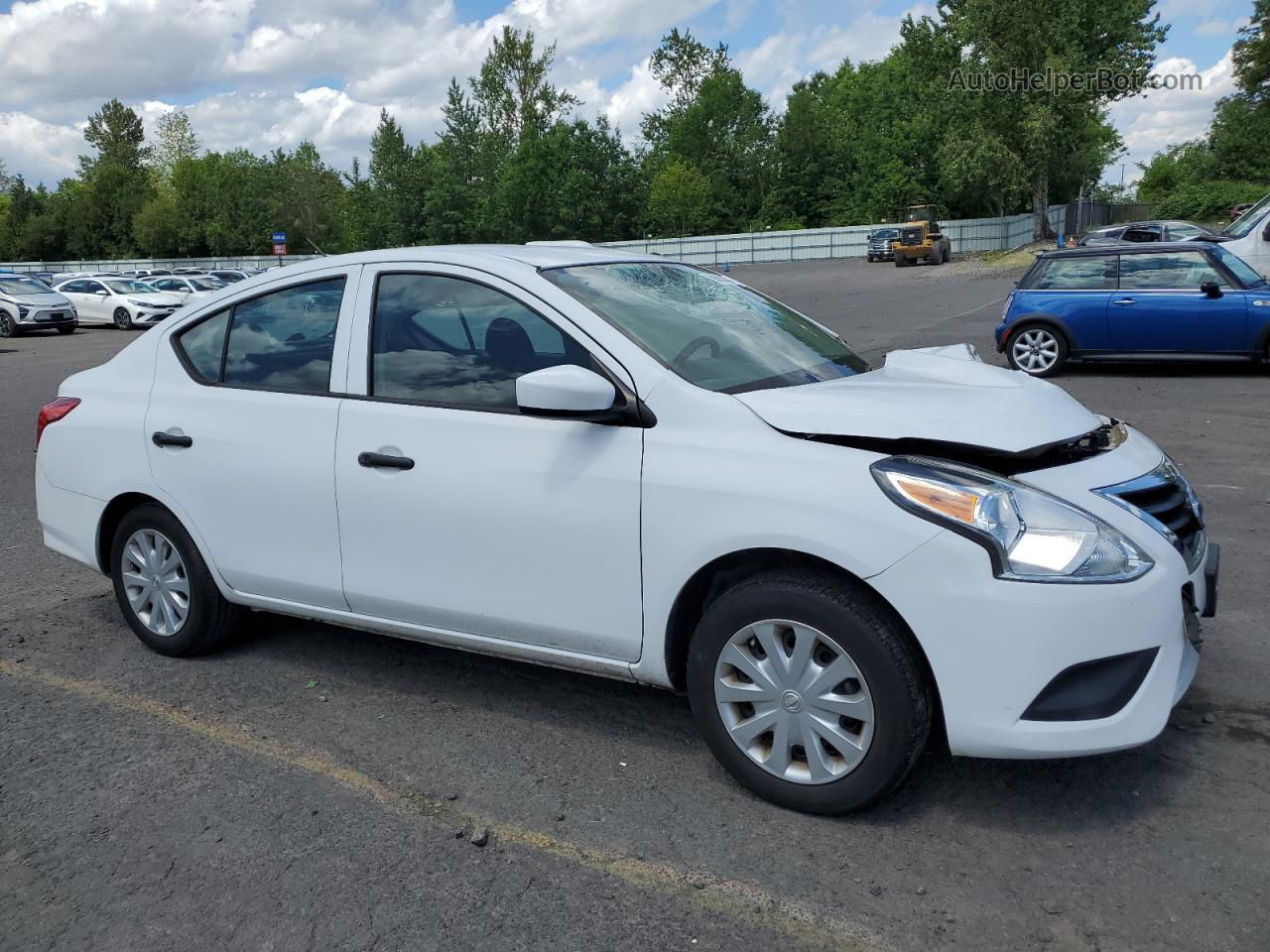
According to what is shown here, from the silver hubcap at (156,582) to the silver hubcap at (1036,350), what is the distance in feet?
36.1

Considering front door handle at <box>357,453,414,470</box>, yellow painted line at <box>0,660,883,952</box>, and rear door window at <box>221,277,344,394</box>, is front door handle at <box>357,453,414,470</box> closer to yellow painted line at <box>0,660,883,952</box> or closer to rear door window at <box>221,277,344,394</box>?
rear door window at <box>221,277,344,394</box>

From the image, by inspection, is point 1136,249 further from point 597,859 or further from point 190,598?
point 597,859

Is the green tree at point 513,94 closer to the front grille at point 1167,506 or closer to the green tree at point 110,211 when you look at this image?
the green tree at point 110,211

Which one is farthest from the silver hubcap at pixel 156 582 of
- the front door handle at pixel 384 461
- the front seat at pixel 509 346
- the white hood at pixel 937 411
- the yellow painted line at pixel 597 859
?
the white hood at pixel 937 411

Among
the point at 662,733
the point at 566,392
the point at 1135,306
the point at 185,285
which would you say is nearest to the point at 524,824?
the point at 662,733

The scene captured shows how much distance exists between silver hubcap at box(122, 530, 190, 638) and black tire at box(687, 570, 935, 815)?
2.45 metres

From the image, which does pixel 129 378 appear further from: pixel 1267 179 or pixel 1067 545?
pixel 1267 179

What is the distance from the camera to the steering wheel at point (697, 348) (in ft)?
11.9

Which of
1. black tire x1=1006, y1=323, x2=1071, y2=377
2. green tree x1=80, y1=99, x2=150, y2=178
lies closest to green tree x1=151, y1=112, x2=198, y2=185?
green tree x1=80, y1=99, x2=150, y2=178

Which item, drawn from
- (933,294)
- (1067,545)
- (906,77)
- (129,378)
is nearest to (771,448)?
(1067,545)

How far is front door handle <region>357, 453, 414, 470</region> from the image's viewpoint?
3861mm

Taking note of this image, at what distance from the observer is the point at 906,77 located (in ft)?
223

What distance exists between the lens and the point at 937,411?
3.30m

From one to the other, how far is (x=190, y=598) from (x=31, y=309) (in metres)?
28.7
